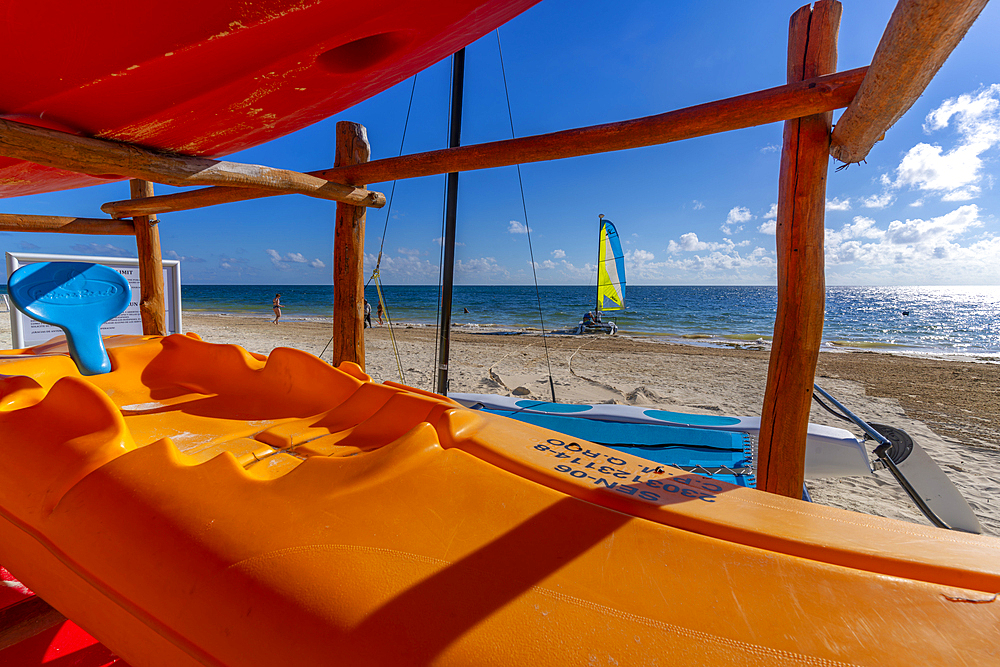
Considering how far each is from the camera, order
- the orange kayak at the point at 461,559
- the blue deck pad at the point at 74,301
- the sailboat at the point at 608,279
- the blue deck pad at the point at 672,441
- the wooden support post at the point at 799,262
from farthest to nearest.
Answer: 1. the sailboat at the point at 608,279
2. the blue deck pad at the point at 672,441
3. the blue deck pad at the point at 74,301
4. the wooden support post at the point at 799,262
5. the orange kayak at the point at 461,559

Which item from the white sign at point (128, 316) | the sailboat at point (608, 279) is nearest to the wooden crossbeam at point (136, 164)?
the white sign at point (128, 316)

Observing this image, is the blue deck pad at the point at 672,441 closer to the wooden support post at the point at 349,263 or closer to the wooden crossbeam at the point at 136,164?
the wooden support post at the point at 349,263

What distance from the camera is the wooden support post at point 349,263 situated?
2441 millimetres

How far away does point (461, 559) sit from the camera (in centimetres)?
75

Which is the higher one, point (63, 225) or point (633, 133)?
point (633, 133)

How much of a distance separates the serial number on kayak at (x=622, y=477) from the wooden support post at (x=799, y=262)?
0.80 meters

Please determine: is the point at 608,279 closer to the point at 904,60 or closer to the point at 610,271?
the point at 610,271

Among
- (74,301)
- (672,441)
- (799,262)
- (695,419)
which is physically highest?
(799,262)

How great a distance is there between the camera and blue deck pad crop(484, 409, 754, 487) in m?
2.94

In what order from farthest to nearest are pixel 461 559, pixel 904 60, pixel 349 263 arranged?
pixel 349 263
pixel 904 60
pixel 461 559

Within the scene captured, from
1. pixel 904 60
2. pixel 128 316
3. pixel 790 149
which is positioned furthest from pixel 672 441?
pixel 128 316

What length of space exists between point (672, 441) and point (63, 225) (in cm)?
463

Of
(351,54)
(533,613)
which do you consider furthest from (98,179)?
(533,613)

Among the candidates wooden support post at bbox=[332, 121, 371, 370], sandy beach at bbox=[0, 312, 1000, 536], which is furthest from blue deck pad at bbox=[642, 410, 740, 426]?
wooden support post at bbox=[332, 121, 371, 370]
